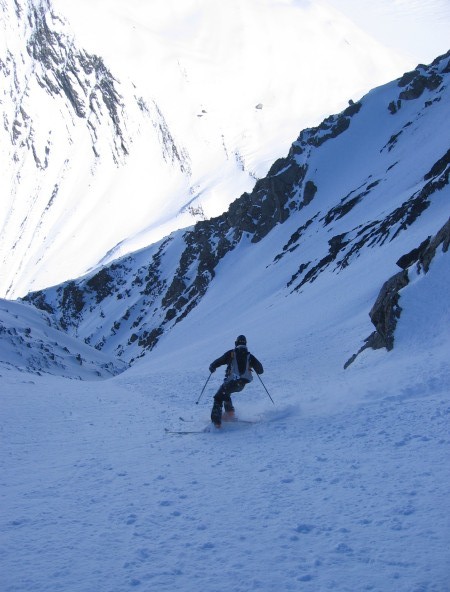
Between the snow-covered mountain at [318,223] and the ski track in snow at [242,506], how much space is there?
15.3m

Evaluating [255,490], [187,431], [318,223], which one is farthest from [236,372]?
[318,223]

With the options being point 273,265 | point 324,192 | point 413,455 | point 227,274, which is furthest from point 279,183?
point 413,455

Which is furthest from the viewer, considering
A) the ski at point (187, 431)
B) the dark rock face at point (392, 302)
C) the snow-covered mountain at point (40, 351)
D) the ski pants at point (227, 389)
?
the snow-covered mountain at point (40, 351)

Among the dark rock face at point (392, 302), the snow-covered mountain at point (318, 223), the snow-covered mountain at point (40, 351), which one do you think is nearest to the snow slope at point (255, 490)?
the dark rock face at point (392, 302)

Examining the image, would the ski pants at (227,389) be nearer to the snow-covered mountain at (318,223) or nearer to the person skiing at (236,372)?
the person skiing at (236,372)

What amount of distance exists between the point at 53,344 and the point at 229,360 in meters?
37.3

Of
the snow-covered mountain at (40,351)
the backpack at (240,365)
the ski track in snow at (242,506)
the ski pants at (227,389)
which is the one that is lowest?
the ski track in snow at (242,506)

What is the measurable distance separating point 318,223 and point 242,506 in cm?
5320

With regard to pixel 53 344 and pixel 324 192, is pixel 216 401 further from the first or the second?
pixel 324 192

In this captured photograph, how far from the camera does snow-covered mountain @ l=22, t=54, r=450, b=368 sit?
32.7 metres

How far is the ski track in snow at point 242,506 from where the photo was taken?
4121 mm

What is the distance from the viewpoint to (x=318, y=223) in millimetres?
56656

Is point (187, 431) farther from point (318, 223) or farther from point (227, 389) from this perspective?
point (318, 223)

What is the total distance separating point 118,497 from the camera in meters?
5.91
